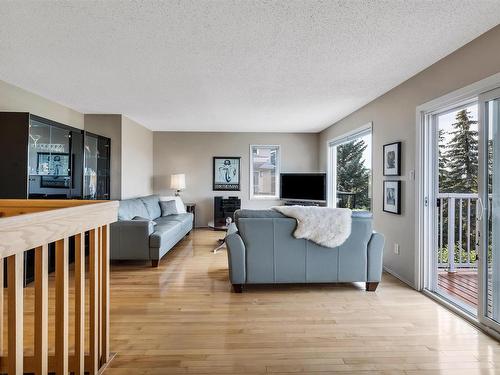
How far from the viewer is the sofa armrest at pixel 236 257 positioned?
9.34 feet

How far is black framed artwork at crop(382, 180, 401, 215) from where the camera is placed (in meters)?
3.35

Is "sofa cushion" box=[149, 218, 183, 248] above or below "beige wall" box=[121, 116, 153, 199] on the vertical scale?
below

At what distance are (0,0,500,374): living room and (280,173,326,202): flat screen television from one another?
129 cm

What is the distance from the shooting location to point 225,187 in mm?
6711

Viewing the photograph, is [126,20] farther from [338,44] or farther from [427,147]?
[427,147]

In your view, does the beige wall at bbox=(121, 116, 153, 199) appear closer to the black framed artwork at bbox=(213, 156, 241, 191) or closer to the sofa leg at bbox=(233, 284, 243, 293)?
the black framed artwork at bbox=(213, 156, 241, 191)

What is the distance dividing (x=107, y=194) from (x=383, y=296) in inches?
175

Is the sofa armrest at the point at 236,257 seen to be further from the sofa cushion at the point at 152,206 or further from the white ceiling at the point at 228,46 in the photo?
the sofa cushion at the point at 152,206

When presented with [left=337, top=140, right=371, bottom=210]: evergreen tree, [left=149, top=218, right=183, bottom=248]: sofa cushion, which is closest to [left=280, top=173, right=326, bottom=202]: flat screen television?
[left=337, top=140, right=371, bottom=210]: evergreen tree

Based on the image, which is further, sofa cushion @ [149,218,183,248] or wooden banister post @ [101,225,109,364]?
sofa cushion @ [149,218,183,248]

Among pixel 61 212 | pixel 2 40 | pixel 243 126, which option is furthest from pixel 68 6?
pixel 243 126

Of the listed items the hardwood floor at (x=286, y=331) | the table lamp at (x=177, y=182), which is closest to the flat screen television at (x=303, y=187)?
the table lamp at (x=177, y=182)

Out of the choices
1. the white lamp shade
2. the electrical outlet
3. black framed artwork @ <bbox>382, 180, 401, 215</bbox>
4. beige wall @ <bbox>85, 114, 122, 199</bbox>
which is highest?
beige wall @ <bbox>85, 114, 122, 199</bbox>

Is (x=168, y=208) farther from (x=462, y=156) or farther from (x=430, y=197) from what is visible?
(x=462, y=156)
